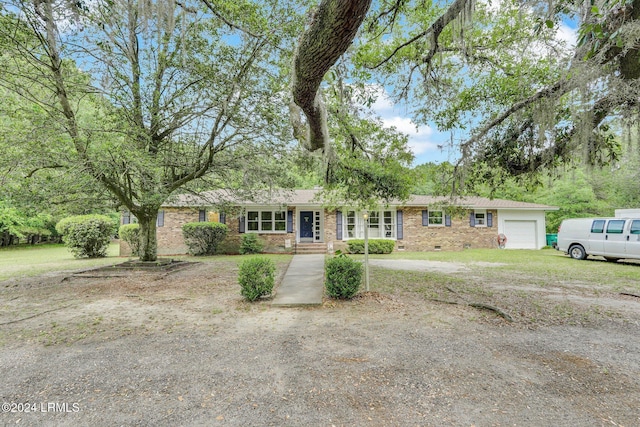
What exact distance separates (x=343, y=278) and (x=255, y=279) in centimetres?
168

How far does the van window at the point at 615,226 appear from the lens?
10.5m

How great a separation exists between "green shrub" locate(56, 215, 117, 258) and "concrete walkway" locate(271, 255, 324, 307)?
10169mm

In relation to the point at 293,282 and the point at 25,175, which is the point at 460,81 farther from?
the point at 25,175

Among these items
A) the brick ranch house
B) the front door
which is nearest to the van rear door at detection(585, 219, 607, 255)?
the brick ranch house

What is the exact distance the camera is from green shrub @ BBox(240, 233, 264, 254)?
619 inches

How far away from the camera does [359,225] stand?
17078 mm

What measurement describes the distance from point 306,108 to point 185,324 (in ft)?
11.7

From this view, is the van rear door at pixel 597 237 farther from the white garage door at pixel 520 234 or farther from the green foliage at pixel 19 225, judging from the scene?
the green foliage at pixel 19 225

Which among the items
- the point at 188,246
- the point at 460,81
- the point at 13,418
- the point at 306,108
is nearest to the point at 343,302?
the point at 306,108

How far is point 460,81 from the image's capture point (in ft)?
Result: 24.9

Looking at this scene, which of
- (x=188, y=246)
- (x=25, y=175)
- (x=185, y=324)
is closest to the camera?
(x=185, y=324)

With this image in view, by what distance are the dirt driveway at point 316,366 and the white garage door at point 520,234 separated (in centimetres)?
1332

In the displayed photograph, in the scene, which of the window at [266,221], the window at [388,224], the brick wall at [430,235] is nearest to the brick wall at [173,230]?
the window at [266,221]

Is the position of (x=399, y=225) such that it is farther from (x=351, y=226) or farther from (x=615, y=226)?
(x=615, y=226)
